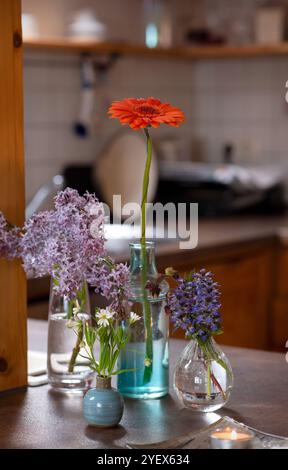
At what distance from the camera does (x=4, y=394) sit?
4.38ft

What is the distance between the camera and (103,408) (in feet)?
3.78

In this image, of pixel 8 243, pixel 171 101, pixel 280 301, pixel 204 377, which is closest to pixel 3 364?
pixel 8 243

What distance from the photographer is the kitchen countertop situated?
1.12 m

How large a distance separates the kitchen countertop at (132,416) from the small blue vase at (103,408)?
0.01m

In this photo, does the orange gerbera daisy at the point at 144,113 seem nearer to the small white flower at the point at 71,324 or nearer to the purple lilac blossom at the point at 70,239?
the purple lilac blossom at the point at 70,239

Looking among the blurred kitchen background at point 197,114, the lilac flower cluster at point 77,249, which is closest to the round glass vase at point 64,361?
the lilac flower cluster at point 77,249

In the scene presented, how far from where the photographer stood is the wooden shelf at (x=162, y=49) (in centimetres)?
335

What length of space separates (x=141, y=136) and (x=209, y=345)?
2665 mm

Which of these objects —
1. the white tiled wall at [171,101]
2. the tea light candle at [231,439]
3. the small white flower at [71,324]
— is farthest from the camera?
the white tiled wall at [171,101]

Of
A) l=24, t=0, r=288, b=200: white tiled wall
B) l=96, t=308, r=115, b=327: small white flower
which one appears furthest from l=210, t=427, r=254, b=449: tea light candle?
l=24, t=0, r=288, b=200: white tiled wall

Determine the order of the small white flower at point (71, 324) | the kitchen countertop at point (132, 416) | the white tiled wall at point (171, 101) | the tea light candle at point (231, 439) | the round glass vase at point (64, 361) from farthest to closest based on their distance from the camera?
the white tiled wall at point (171, 101)
the round glass vase at point (64, 361)
the small white flower at point (71, 324)
the kitchen countertop at point (132, 416)
the tea light candle at point (231, 439)

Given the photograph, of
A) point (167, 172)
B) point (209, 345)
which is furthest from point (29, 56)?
point (209, 345)

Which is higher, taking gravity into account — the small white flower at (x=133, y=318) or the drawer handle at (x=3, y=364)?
the small white flower at (x=133, y=318)

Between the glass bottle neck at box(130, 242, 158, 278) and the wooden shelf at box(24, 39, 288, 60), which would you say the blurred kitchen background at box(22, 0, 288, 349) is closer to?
the wooden shelf at box(24, 39, 288, 60)
